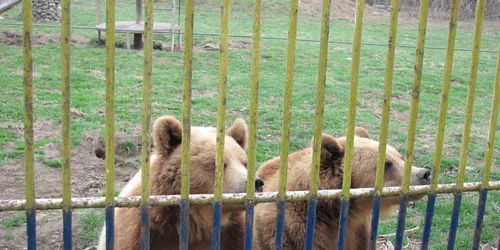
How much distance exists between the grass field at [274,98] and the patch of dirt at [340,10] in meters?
7.91

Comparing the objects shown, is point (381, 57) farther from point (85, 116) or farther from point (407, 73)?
point (85, 116)

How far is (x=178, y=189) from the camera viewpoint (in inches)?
136

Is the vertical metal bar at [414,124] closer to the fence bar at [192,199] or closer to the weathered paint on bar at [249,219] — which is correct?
the fence bar at [192,199]

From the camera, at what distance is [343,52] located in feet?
51.2

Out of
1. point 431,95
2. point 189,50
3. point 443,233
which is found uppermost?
point 189,50

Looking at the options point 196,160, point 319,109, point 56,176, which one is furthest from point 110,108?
point 56,176

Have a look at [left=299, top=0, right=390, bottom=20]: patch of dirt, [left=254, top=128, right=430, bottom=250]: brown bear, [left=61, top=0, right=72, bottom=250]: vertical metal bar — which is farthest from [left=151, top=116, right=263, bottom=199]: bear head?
[left=299, top=0, right=390, bottom=20]: patch of dirt

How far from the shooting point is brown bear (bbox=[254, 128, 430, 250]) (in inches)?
150

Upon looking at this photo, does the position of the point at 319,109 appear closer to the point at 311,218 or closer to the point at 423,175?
the point at 311,218

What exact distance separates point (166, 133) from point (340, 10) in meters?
23.4

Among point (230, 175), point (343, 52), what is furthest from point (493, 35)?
point (230, 175)

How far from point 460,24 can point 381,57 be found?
1183cm

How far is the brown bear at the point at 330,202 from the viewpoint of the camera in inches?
150

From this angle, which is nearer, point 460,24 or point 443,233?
point 443,233
